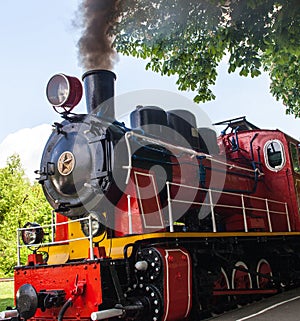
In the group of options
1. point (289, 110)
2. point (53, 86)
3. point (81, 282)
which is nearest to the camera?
point (81, 282)

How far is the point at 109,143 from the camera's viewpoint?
236 inches

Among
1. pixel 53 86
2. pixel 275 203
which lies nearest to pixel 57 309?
pixel 53 86

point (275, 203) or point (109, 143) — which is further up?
point (109, 143)

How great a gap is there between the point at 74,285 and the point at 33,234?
1.62m

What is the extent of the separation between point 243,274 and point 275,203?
2.50 metres

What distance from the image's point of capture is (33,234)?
6.68 metres

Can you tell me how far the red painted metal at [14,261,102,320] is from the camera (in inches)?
205

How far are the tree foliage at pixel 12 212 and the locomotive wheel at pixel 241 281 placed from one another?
53.2ft

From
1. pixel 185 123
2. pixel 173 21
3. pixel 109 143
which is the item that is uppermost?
pixel 173 21

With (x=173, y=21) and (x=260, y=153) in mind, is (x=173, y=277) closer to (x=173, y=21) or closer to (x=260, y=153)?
(x=173, y=21)

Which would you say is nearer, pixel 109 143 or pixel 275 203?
pixel 109 143

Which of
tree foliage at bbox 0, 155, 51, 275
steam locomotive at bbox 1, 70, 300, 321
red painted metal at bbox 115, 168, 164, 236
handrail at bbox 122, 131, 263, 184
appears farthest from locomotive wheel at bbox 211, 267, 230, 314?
tree foliage at bbox 0, 155, 51, 275

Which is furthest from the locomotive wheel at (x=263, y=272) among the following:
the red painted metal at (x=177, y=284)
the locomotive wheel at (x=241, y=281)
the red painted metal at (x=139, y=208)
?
the red painted metal at (x=139, y=208)

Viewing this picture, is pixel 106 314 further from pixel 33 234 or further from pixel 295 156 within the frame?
pixel 295 156
